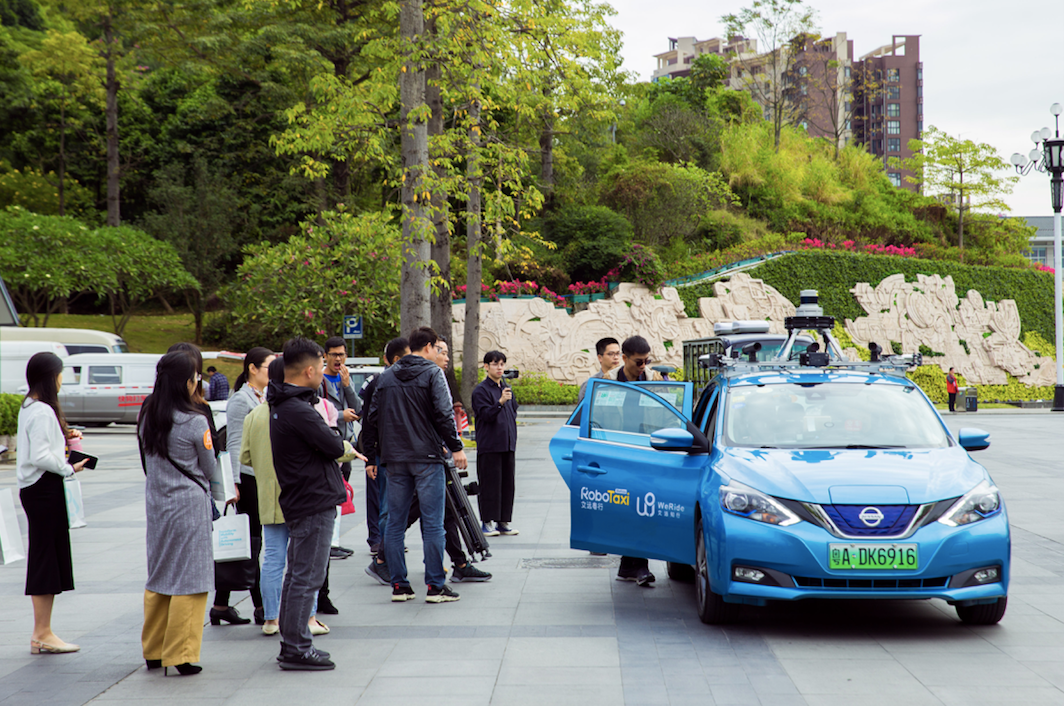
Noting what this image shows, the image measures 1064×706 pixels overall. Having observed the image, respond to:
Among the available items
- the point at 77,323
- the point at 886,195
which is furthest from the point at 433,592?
the point at 886,195

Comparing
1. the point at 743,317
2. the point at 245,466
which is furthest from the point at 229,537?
the point at 743,317

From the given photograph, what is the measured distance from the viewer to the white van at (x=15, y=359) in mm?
23766

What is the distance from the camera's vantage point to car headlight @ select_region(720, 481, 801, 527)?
5223 mm

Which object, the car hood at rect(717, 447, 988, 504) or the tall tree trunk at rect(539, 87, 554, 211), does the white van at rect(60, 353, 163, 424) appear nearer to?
the tall tree trunk at rect(539, 87, 554, 211)

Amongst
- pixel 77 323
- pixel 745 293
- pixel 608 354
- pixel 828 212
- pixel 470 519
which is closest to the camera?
pixel 470 519

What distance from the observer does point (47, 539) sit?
5.32 m

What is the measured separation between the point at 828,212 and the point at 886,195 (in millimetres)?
5615

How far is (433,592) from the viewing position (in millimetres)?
6508

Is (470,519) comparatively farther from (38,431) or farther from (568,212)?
(568,212)

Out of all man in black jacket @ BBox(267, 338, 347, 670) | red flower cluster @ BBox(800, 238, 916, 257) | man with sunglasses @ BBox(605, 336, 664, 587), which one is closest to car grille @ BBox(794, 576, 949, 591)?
man with sunglasses @ BBox(605, 336, 664, 587)

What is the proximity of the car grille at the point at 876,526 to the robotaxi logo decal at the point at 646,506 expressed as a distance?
1275mm

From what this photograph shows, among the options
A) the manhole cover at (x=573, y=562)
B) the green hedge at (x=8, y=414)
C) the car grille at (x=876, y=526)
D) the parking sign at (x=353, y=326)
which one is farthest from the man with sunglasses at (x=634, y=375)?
the parking sign at (x=353, y=326)

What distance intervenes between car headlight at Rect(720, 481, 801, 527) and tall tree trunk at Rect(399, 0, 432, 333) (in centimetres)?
939

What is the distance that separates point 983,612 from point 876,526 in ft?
3.54
